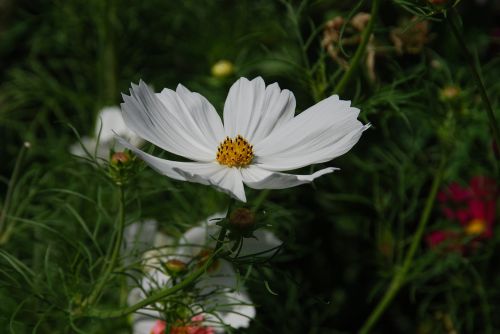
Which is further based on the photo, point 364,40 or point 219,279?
point 219,279

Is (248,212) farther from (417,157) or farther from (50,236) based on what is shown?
(417,157)

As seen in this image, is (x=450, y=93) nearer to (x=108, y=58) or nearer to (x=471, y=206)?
(x=471, y=206)

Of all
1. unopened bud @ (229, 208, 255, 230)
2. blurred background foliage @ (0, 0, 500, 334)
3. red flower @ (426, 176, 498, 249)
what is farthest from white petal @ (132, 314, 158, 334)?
red flower @ (426, 176, 498, 249)

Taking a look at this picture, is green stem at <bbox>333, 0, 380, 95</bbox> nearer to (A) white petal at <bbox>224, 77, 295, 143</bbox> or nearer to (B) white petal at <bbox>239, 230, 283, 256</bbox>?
(A) white petal at <bbox>224, 77, 295, 143</bbox>

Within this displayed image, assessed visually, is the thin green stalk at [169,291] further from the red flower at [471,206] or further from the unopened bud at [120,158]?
the red flower at [471,206]

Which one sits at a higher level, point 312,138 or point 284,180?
point 312,138

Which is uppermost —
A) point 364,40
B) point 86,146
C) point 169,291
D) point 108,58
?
point 108,58

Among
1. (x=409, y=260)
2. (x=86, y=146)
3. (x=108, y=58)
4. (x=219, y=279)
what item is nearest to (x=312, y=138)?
(x=219, y=279)
